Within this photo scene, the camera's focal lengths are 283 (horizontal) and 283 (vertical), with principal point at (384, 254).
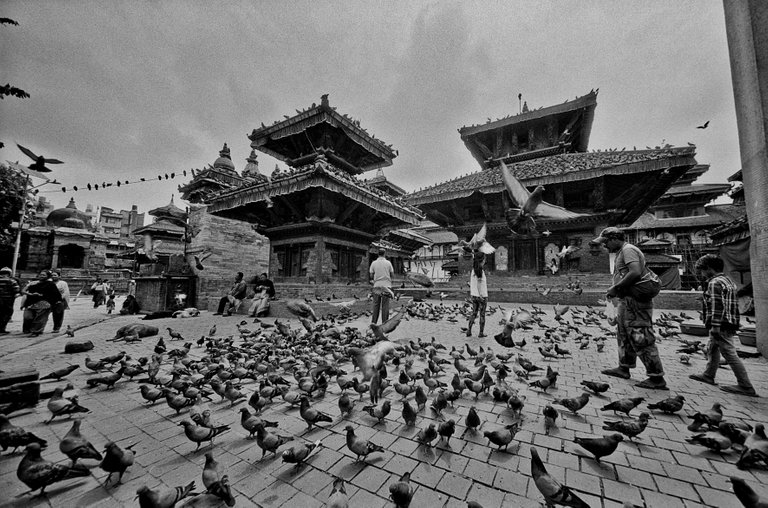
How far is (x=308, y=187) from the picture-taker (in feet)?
34.4

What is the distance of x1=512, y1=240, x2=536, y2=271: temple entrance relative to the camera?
17.0 metres

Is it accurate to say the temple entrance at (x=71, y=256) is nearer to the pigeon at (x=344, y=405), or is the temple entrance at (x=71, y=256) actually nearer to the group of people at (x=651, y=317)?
the pigeon at (x=344, y=405)

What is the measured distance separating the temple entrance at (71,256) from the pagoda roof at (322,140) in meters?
34.4

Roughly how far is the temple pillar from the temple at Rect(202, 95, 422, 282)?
10011mm

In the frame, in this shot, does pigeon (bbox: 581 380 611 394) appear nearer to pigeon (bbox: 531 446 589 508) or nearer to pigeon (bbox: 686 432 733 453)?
pigeon (bbox: 686 432 733 453)

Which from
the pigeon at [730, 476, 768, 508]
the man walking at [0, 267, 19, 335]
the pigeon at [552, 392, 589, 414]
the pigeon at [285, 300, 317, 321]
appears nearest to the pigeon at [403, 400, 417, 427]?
the pigeon at [552, 392, 589, 414]

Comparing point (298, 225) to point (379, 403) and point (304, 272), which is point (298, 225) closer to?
point (304, 272)

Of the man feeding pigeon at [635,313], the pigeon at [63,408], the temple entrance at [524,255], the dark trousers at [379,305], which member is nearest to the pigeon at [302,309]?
the dark trousers at [379,305]

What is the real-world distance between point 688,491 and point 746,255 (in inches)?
814

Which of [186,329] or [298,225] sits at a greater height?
[298,225]

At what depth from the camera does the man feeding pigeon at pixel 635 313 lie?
390 centimetres

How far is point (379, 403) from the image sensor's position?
3.53 meters

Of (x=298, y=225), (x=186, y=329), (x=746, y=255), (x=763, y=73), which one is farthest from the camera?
(x=746, y=255)

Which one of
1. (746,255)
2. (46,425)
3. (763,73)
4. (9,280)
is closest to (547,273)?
(746,255)
